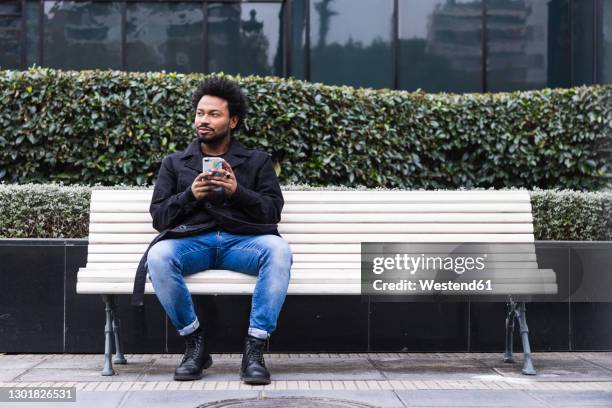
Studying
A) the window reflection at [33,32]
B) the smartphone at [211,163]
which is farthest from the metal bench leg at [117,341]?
the window reflection at [33,32]

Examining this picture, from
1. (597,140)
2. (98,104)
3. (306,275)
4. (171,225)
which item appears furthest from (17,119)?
(597,140)

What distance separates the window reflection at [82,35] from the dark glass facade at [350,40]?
0.05ft

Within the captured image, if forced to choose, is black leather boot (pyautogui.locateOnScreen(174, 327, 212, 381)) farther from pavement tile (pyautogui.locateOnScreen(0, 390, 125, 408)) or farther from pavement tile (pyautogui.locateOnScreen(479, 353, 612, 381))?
pavement tile (pyautogui.locateOnScreen(479, 353, 612, 381))

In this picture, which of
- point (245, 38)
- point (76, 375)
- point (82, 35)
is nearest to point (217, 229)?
point (76, 375)

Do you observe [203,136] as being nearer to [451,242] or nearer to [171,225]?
[171,225]

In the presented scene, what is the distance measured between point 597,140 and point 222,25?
6489 millimetres

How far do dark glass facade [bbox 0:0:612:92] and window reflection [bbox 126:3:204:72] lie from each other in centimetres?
2

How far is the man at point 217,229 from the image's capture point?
511 cm

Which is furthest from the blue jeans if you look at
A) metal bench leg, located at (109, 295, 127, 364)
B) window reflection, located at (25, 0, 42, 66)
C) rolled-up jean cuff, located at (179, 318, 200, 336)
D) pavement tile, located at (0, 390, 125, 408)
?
window reflection, located at (25, 0, 42, 66)

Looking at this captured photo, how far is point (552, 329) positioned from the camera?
6270 mm

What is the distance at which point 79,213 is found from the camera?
21.4 ft

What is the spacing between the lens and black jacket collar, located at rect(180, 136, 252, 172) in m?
5.54

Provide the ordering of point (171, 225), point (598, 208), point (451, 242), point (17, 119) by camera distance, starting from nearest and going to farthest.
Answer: point (171, 225), point (451, 242), point (598, 208), point (17, 119)

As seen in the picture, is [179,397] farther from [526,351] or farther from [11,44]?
[11,44]
